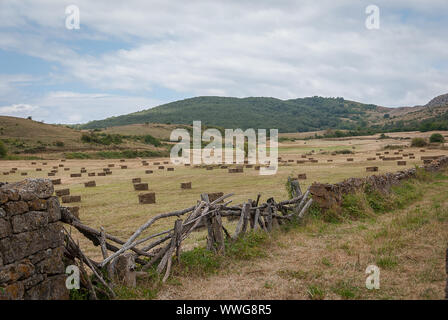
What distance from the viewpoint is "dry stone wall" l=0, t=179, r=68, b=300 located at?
4.96 meters

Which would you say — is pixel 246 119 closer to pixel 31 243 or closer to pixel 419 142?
pixel 419 142

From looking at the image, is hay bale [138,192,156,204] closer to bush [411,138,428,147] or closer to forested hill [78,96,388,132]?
bush [411,138,428,147]

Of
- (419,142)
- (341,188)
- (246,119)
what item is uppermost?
(246,119)

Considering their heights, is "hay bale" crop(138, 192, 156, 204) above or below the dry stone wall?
below

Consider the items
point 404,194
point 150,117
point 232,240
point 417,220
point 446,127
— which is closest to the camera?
point 232,240

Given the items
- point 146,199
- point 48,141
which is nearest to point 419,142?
point 146,199

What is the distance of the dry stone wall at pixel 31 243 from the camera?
195 inches

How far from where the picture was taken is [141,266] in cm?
762

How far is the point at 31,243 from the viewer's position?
530 cm

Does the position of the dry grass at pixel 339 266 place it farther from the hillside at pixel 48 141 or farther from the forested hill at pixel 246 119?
the forested hill at pixel 246 119

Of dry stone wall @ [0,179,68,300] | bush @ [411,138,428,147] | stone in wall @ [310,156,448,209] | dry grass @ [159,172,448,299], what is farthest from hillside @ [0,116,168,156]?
dry stone wall @ [0,179,68,300]

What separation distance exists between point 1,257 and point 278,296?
13.6 ft
